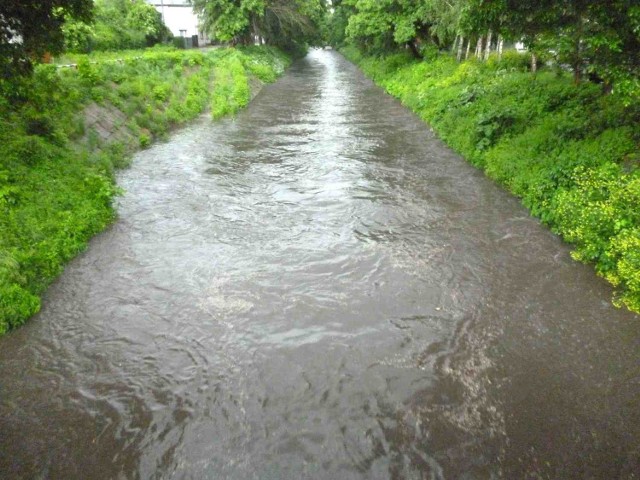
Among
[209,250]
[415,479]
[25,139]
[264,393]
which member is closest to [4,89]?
[25,139]

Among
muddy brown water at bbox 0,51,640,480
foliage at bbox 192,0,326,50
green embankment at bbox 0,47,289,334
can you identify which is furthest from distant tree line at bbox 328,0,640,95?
foliage at bbox 192,0,326,50

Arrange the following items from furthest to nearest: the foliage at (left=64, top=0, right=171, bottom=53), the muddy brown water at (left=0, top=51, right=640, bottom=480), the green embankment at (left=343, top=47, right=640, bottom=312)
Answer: the foliage at (left=64, top=0, right=171, bottom=53)
the green embankment at (left=343, top=47, right=640, bottom=312)
the muddy brown water at (left=0, top=51, right=640, bottom=480)

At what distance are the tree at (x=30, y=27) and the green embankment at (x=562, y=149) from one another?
11614 millimetres

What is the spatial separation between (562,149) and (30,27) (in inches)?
516

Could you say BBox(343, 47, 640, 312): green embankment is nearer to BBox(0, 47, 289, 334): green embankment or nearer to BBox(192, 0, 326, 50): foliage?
BBox(0, 47, 289, 334): green embankment

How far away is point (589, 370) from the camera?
606 cm

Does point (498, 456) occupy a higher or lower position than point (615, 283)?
lower

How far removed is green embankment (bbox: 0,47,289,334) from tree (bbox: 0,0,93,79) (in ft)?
3.04

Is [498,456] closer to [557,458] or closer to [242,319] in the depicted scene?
[557,458]

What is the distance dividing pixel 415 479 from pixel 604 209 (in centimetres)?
624

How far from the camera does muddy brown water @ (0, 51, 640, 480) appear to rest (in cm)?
511

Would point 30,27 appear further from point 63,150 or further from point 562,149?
point 562,149

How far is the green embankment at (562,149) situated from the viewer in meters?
7.86

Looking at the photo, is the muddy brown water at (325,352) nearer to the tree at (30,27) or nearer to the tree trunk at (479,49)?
the tree at (30,27)
